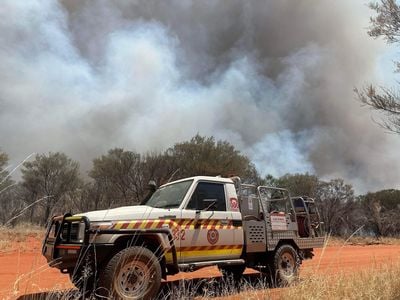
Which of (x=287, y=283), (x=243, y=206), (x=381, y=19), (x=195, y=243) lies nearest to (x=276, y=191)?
(x=243, y=206)

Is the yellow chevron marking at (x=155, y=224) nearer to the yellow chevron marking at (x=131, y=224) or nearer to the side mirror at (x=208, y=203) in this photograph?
the yellow chevron marking at (x=131, y=224)

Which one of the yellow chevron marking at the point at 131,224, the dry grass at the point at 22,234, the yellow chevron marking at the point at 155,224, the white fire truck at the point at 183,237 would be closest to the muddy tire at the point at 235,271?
the white fire truck at the point at 183,237

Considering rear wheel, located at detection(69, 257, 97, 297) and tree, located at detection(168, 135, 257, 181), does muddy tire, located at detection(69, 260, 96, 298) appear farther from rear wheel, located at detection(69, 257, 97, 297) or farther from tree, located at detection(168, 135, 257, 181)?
tree, located at detection(168, 135, 257, 181)

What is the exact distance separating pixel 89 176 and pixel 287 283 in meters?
29.8

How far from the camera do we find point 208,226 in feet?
29.3

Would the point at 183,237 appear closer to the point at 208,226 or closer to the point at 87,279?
the point at 208,226

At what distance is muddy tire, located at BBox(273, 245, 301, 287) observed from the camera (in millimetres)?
10188

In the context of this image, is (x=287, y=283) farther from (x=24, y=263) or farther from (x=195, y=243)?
(x=24, y=263)

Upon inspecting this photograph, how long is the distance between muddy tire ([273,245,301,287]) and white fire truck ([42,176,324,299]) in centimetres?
2

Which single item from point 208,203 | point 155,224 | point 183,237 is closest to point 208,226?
point 208,203

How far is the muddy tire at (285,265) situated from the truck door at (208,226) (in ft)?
4.07

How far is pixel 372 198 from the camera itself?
203ft

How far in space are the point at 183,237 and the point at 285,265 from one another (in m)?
3.22

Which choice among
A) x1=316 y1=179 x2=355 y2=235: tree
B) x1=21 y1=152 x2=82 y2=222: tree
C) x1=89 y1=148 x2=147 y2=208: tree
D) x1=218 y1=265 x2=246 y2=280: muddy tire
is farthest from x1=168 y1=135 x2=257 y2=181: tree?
x1=218 y1=265 x2=246 y2=280: muddy tire
